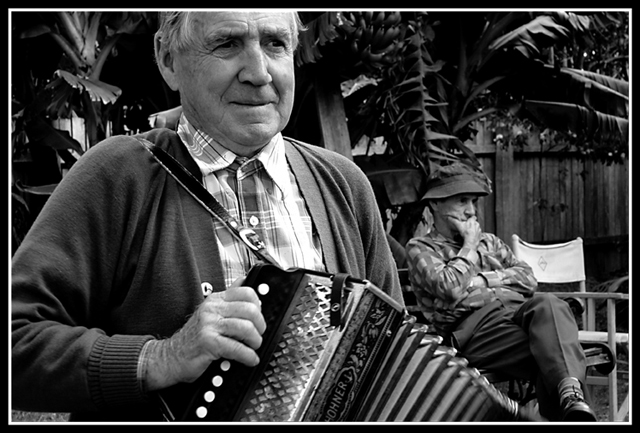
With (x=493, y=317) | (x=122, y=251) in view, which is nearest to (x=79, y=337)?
(x=122, y=251)

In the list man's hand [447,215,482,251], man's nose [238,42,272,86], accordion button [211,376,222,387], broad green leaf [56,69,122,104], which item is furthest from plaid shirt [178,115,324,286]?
broad green leaf [56,69,122,104]

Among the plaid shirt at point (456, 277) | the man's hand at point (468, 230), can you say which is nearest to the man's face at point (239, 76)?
the plaid shirt at point (456, 277)

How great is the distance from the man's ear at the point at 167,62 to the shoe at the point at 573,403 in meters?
2.16

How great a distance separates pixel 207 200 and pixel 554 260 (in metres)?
4.80

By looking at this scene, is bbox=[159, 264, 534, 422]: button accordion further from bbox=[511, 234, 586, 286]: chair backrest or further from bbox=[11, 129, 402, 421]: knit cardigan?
bbox=[511, 234, 586, 286]: chair backrest

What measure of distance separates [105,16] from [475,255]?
11.9 ft

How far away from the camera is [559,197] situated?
852 centimetres

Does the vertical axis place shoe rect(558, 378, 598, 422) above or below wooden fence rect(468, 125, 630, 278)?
below

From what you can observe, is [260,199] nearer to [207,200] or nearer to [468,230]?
[207,200]

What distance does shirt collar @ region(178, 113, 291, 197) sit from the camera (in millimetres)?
1361

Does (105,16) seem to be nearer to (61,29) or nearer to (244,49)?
(61,29)

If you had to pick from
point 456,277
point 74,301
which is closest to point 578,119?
point 456,277

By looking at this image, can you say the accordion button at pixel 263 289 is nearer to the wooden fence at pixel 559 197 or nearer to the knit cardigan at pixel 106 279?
the knit cardigan at pixel 106 279

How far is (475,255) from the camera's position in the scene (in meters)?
3.83
